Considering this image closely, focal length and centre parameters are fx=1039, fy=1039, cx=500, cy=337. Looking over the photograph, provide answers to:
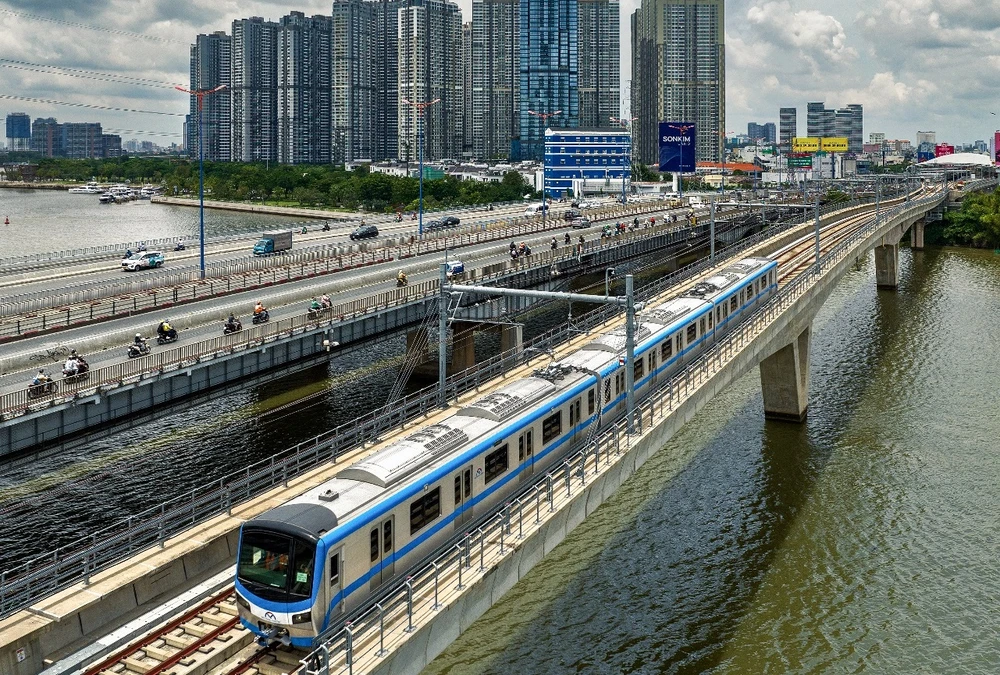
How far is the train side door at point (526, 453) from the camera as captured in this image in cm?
2928

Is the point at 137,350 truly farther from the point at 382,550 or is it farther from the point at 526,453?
the point at 382,550

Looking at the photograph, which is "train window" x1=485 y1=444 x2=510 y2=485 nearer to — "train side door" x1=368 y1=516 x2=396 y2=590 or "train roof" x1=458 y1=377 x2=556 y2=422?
"train roof" x1=458 y1=377 x2=556 y2=422

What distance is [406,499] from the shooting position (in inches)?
942

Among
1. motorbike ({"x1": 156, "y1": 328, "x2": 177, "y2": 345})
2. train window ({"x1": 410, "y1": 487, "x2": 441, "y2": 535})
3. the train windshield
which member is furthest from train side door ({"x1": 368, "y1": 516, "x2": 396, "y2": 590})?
motorbike ({"x1": 156, "y1": 328, "x2": 177, "y2": 345})

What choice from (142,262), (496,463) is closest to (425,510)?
(496,463)

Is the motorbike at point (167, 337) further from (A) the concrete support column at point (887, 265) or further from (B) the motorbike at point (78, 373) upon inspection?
(A) the concrete support column at point (887, 265)

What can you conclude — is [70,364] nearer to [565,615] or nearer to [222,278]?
[565,615]

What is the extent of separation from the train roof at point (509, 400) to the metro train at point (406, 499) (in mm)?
41

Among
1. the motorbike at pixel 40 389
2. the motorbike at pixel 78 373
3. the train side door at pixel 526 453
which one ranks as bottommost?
the train side door at pixel 526 453

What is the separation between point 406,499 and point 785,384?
35527 millimetres

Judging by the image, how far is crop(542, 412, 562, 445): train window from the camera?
3077 cm

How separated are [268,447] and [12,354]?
12.4m

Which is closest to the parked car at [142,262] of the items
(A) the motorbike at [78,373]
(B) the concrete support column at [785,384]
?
(A) the motorbike at [78,373]

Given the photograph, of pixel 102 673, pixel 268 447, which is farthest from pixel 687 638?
pixel 268 447
